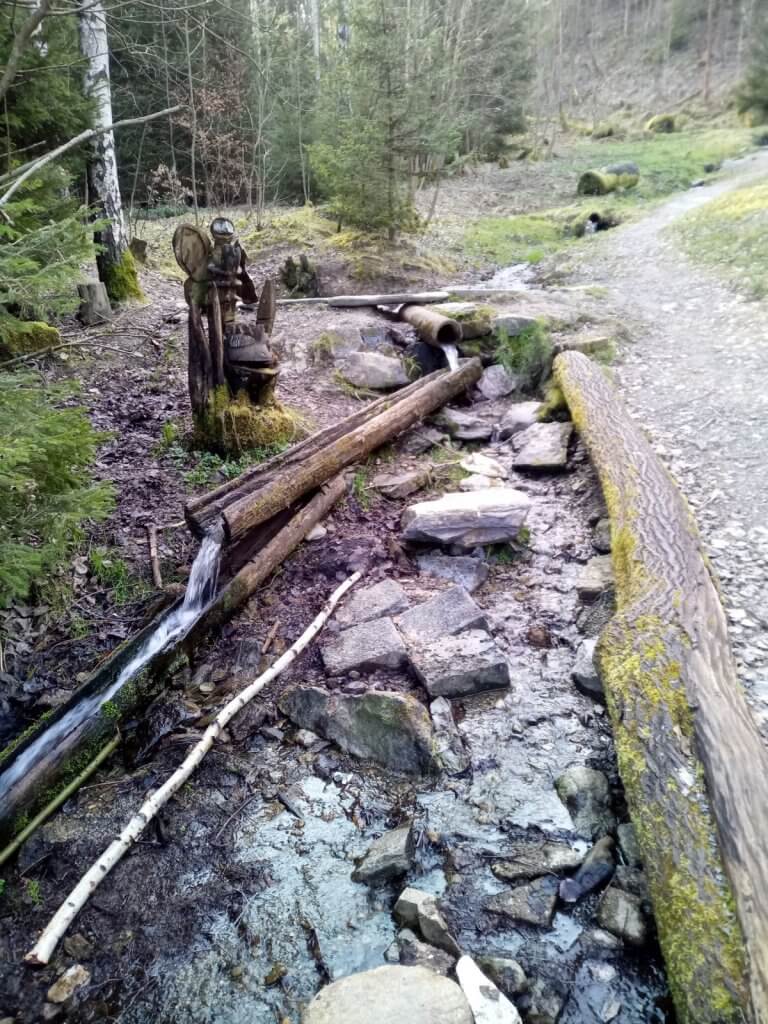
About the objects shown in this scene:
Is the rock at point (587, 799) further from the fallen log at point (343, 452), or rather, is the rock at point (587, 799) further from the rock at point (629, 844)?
the fallen log at point (343, 452)

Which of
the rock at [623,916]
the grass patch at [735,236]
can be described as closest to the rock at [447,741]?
the rock at [623,916]

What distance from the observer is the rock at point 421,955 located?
2600 millimetres

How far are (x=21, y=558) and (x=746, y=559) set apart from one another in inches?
188

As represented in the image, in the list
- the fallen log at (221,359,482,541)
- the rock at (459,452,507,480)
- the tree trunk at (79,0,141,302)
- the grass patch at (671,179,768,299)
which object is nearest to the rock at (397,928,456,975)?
the fallen log at (221,359,482,541)

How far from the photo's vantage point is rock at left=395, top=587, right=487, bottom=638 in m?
4.41

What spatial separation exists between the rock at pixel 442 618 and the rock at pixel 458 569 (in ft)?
1.36

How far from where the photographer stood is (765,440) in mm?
6133

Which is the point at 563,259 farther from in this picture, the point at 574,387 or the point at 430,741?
the point at 430,741

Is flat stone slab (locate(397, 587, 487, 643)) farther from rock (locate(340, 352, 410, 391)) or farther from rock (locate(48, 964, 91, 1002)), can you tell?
rock (locate(340, 352, 410, 391))

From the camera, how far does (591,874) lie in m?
2.91

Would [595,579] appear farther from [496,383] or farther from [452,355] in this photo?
[452,355]

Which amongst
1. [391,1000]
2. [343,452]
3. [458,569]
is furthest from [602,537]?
[391,1000]

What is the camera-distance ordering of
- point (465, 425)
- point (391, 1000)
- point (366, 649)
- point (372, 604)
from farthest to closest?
point (465, 425), point (372, 604), point (366, 649), point (391, 1000)

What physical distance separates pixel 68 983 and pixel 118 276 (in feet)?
29.8
